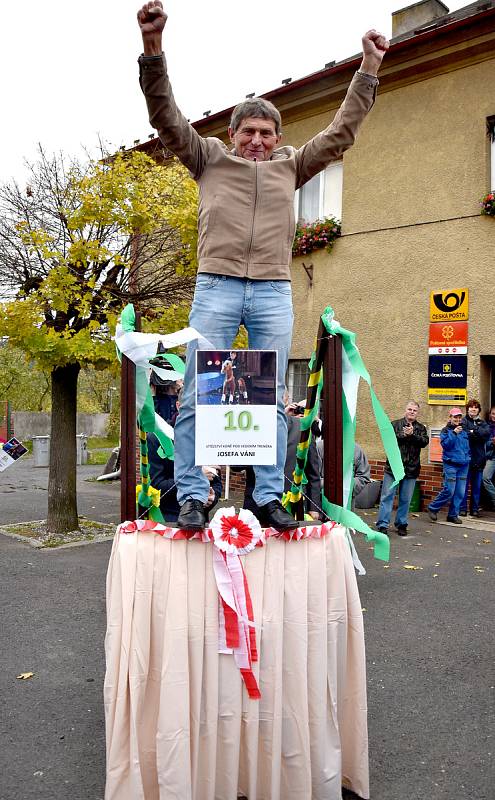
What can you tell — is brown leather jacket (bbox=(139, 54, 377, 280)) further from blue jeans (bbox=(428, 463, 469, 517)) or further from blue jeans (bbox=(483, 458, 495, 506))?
blue jeans (bbox=(483, 458, 495, 506))

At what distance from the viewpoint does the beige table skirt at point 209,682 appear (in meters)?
2.67

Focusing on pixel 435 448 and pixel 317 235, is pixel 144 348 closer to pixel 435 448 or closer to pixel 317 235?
pixel 435 448

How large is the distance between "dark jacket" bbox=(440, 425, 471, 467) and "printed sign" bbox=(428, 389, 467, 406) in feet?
2.93

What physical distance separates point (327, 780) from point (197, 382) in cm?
170

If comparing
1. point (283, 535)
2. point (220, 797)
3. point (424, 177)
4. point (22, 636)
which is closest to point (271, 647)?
point (283, 535)

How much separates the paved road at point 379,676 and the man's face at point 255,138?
2894 mm

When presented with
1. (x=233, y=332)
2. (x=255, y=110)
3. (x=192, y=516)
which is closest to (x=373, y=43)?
(x=255, y=110)

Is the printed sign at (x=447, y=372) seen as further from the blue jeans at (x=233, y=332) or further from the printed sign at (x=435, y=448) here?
the blue jeans at (x=233, y=332)

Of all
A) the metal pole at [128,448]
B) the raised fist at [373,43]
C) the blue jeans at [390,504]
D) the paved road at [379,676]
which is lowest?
the paved road at [379,676]

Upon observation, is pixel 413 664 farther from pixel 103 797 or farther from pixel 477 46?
pixel 477 46

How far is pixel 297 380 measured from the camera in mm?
12977

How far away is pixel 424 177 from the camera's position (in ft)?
36.8

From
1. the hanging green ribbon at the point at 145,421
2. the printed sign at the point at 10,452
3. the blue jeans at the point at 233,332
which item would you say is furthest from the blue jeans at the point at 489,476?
the blue jeans at the point at 233,332

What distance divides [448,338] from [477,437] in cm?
170
